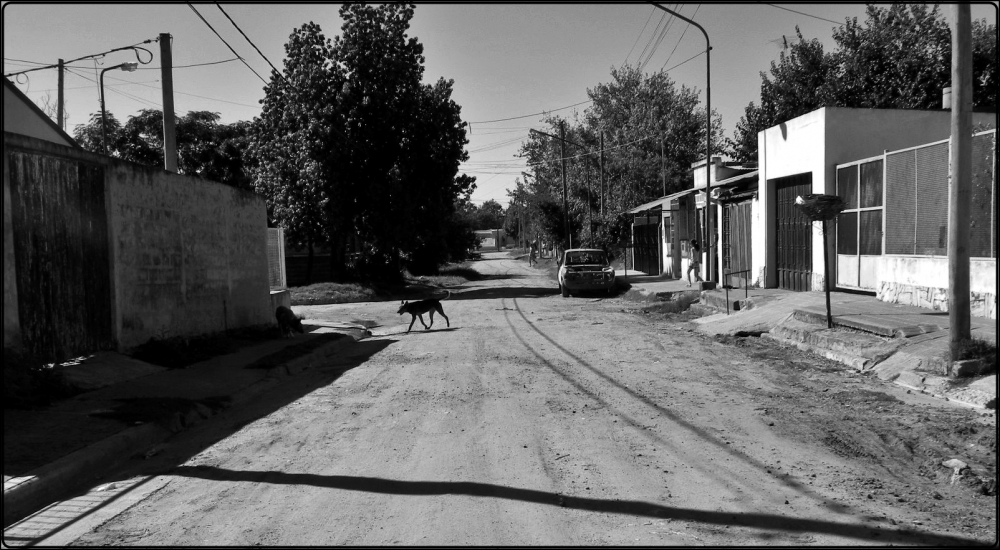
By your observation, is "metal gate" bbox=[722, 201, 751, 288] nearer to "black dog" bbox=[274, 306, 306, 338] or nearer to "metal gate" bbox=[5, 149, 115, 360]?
"black dog" bbox=[274, 306, 306, 338]

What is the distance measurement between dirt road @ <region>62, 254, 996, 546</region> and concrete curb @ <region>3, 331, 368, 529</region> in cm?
28

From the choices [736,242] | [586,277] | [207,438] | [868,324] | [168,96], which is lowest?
[207,438]

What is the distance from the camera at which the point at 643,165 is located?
43.3m

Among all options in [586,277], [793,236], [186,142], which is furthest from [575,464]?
[186,142]

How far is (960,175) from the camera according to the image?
28.6ft

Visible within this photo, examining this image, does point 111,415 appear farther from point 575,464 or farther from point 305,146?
point 305,146

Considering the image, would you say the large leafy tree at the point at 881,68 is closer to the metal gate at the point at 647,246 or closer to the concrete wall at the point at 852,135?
the metal gate at the point at 647,246

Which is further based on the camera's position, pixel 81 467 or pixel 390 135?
pixel 390 135

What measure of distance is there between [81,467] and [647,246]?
32626 millimetres

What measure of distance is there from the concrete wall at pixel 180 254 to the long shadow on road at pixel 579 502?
6.02 metres

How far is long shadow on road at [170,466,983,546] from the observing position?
14.4 ft

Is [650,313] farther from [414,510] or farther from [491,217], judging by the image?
[491,217]

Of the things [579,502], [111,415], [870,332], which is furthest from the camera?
[870,332]

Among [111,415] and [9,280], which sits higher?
[9,280]
